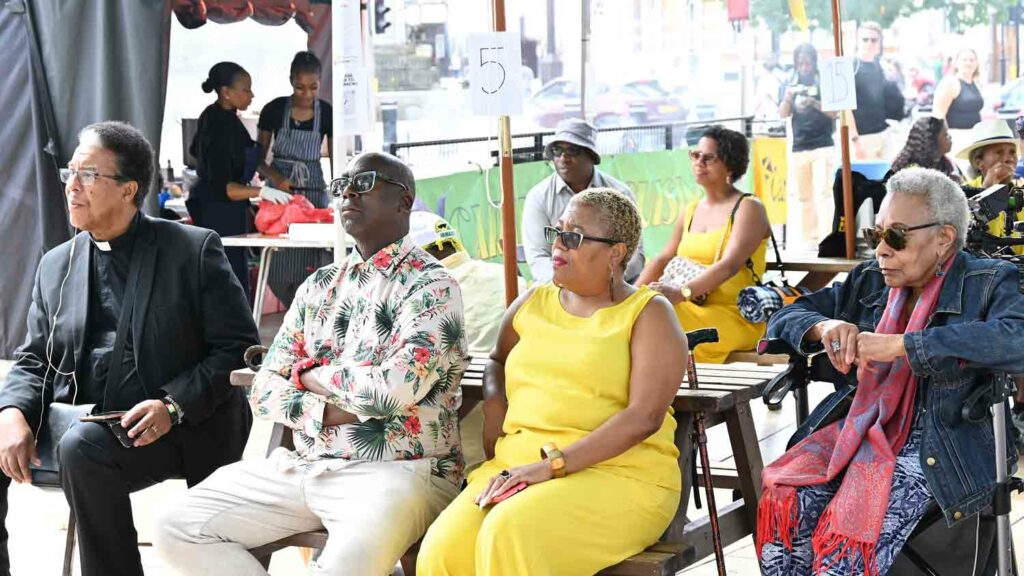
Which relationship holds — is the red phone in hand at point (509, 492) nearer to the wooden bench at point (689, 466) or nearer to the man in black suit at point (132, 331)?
the wooden bench at point (689, 466)

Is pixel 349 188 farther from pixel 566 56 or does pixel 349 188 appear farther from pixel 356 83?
pixel 566 56

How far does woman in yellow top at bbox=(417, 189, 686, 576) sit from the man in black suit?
1.01 metres

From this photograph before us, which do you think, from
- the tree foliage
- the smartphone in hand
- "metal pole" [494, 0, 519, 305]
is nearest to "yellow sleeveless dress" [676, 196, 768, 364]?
"metal pole" [494, 0, 519, 305]

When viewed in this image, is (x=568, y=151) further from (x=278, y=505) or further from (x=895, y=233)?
(x=278, y=505)

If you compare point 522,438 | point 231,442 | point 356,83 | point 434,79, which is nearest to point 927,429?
point 522,438

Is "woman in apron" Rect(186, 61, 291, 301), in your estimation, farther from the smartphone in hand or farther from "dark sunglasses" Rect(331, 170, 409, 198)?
"dark sunglasses" Rect(331, 170, 409, 198)

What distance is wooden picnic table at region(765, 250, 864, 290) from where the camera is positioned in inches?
236

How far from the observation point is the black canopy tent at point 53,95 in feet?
23.2

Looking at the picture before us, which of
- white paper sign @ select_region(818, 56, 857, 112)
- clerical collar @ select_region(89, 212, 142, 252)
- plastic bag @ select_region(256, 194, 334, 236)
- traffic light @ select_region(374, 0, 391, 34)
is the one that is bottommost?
clerical collar @ select_region(89, 212, 142, 252)

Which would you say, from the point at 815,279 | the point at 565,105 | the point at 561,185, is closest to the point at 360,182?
the point at 561,185

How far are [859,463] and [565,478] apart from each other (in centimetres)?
78

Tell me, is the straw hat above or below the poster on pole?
below

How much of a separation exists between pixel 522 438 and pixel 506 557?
0.39 metres

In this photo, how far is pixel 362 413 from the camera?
11.3 feet
